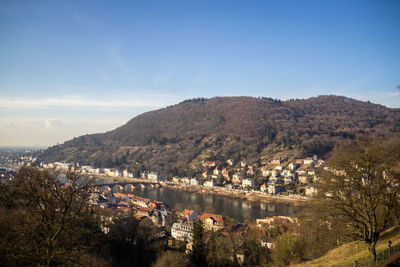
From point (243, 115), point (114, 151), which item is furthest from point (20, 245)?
point (243, 115)

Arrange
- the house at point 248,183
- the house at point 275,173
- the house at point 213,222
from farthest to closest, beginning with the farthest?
the house at point 275,173, the house at point 248,183, the house at point 213,222

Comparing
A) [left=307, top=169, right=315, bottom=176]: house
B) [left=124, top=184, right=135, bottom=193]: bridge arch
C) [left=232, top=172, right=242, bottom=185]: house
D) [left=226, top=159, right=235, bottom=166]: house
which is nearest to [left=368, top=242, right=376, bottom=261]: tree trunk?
[left=307, top=169, right=315, bottom=176]: house

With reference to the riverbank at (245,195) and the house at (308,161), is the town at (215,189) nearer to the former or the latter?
the house at (308,161)

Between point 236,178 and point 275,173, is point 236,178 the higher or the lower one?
the lower one

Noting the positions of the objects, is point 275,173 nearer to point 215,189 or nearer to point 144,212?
point 215,189

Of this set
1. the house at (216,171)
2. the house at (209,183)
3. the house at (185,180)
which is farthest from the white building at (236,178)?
the house at (185,180)

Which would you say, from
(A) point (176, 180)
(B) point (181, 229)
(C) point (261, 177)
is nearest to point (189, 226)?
(B) point (181, 229)

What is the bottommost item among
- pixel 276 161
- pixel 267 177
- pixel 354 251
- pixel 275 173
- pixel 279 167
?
pixel 267 177
